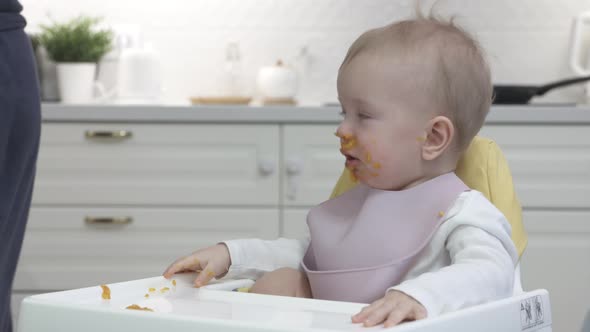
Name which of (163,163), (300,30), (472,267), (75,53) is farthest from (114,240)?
(472,267)

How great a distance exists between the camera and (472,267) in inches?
40.6

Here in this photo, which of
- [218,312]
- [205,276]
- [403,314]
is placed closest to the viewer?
[403,314]

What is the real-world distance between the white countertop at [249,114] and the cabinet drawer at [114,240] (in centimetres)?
28

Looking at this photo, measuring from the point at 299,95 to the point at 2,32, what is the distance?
184 centimetres

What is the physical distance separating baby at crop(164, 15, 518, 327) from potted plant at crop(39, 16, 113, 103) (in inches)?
77.1

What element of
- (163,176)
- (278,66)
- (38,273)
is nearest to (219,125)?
(163,176)

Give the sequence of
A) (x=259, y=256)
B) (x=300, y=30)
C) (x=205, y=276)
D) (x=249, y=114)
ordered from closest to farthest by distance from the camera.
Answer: (x=205, y=276)
(x=259, y=256)
(x=249, y=114)
(x=300, y=30)

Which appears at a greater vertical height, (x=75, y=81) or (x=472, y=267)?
(x=472, y=267)

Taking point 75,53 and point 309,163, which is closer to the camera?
point 309,163

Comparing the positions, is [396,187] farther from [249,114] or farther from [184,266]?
[249,114]

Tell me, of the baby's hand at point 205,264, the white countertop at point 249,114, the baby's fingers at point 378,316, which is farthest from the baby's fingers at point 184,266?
the white countertop at point 249,114

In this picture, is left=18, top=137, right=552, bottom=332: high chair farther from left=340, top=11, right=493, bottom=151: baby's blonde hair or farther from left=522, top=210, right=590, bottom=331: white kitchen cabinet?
left=522, top=210, right=590, bottom=331: white kitchen cabinet

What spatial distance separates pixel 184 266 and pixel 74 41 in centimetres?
208

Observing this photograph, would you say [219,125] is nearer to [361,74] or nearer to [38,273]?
[38,273]
